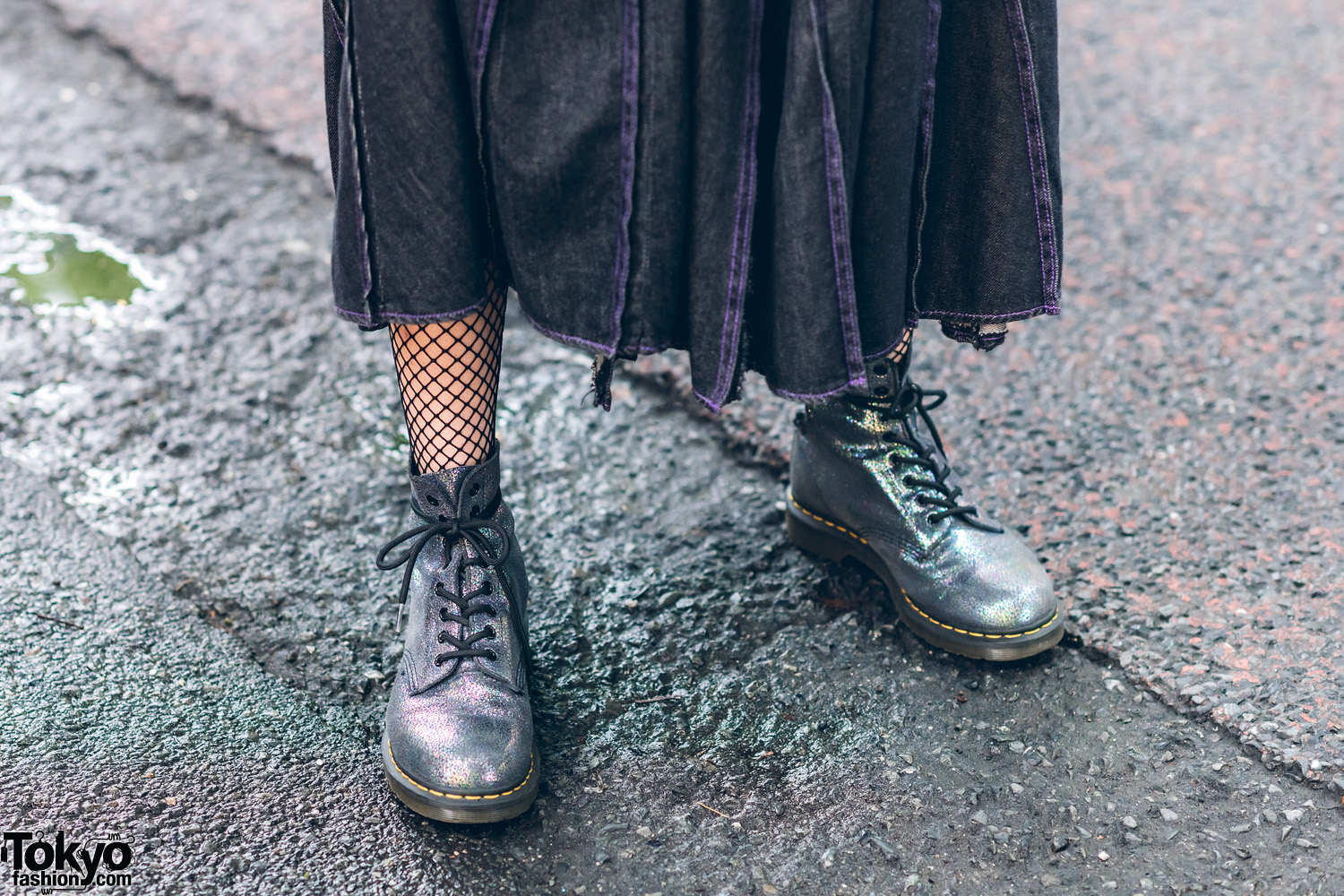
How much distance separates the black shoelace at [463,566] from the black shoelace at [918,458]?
499 mm

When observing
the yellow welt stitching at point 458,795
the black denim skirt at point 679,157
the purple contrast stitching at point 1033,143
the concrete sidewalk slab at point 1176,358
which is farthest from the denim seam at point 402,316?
the concrete sidewalk slab at point 1176,358

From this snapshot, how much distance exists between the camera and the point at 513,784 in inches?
48.9

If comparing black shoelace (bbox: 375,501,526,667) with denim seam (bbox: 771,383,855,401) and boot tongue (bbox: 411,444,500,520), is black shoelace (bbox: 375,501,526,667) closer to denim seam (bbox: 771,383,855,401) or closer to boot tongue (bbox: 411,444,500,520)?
boot tongue (bbox: 411,444,500,520)

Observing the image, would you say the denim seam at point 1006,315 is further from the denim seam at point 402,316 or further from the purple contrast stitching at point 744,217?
the denim seam at point 402,316

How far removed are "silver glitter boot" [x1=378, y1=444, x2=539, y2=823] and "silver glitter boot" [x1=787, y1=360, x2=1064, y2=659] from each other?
443 millimetres

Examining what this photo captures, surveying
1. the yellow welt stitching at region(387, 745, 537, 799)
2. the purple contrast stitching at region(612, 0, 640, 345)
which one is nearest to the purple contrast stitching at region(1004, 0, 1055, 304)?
the purple contrast stitching at region(612, 0, 640, 345)

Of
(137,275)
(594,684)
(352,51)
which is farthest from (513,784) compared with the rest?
(137,275)

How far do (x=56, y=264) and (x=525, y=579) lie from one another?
1.39 m

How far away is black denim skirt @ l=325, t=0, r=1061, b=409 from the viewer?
1.06m

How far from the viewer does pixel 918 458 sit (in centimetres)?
150

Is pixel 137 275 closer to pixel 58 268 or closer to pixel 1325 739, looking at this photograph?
pixel 58 268

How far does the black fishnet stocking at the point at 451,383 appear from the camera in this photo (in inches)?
49.8

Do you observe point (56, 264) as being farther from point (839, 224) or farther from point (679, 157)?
point (839, 224)

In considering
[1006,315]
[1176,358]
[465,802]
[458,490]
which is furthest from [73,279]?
[1176,358]
